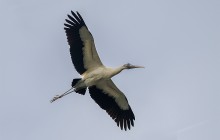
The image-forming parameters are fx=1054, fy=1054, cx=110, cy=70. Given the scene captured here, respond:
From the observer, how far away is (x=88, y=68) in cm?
4334

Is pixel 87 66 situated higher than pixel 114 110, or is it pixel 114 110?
pixel 87 66

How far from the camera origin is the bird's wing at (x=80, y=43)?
43.0 m

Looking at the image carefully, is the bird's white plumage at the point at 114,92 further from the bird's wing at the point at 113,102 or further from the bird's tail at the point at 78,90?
the bird's tail at the point at 78,90

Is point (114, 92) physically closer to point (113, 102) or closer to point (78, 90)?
point (113, 102)

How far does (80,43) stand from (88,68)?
44.5 inches

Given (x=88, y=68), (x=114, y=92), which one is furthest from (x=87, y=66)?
(x=114, y=92)

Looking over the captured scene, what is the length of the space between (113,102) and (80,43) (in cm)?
301

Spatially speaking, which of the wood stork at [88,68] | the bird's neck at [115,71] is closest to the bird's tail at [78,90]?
the wood stork at [88,68]

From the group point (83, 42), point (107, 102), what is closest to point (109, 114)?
point (107, 102)

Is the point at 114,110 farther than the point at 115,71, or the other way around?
the point at 114,110

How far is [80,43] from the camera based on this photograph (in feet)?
141

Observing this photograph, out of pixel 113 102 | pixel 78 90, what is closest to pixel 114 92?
pixel 113 102

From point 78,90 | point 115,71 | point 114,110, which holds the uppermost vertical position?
point 115,71

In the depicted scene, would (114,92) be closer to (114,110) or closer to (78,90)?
(114,110)
